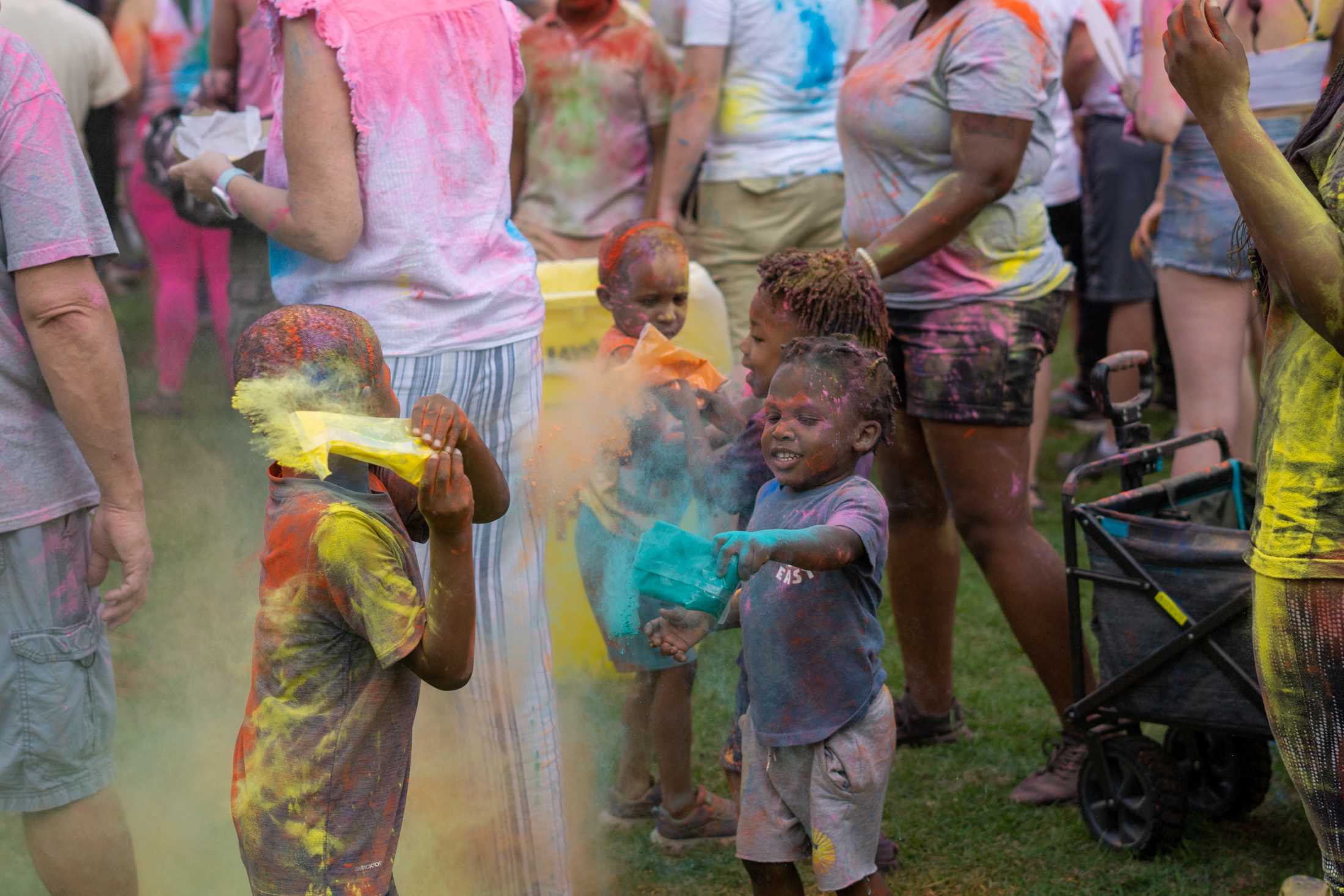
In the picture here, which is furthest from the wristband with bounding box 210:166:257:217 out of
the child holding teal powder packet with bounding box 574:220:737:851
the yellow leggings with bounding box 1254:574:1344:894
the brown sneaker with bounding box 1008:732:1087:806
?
the brown sneaker with bounding box 1008:732:1087:806

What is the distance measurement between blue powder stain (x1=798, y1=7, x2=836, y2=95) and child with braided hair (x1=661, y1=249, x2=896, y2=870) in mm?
2256

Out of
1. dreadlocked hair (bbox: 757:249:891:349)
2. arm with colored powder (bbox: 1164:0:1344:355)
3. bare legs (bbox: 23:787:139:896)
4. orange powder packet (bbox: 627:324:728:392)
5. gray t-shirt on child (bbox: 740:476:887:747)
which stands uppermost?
arm with colored powder (bbox: 1164:0:1344:355)

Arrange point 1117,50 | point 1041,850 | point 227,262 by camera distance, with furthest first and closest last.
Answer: point 227,262 < point 1117,50 < point 1041,850

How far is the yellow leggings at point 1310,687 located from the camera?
1882 millimetres

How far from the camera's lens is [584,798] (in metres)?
3.18

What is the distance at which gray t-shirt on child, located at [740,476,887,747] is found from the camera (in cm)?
243

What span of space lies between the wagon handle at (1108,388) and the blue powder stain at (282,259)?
1.85 m

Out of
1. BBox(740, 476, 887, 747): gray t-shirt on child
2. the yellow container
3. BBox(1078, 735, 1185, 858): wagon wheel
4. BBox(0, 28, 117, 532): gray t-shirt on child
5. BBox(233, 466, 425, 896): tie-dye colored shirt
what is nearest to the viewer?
BBox(233, 466, 425, 896): tie-dye colored shirt

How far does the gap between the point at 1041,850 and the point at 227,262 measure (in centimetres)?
415

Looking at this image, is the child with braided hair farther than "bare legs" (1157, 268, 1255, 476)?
No

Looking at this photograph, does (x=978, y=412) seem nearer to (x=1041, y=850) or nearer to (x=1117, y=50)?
(x=1041, y=850)

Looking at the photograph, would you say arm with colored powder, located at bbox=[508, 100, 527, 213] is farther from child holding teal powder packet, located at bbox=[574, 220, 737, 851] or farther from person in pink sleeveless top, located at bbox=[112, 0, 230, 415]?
child holding teal powder packet, located at bbox=[574, 220, 737, 851]

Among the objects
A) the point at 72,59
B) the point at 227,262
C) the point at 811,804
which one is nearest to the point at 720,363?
the point at 811,804

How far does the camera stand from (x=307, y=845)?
2.04 metres
